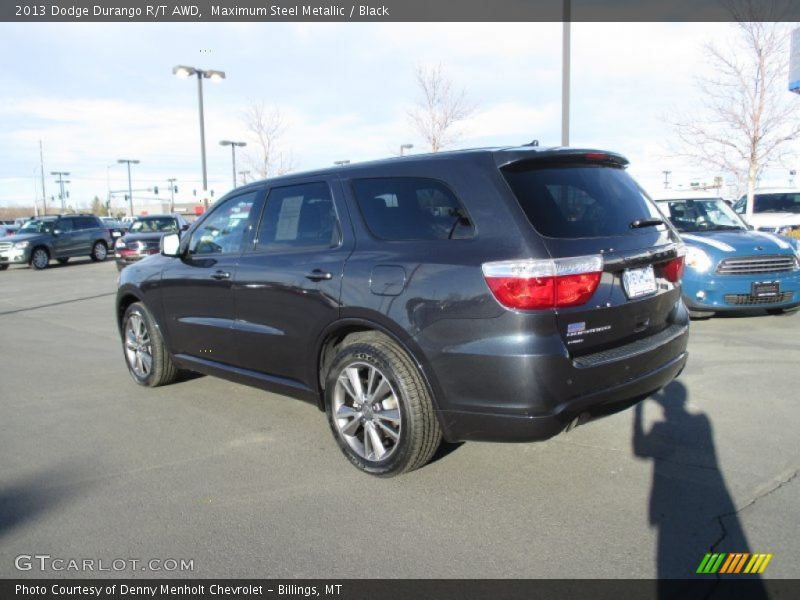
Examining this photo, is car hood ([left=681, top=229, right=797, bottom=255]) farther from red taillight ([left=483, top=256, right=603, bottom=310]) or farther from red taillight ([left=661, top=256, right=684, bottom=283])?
red taillight ([left=483, top=256, right=603, bottom=310])

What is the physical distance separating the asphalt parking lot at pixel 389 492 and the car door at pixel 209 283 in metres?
0.55

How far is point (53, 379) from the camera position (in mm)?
6281

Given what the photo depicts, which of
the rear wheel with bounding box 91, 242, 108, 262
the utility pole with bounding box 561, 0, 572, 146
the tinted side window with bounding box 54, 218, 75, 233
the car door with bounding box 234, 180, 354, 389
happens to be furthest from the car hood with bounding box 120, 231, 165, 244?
the car door with bounding box 234, 180, 354, 389

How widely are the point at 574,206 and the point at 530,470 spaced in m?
1.57

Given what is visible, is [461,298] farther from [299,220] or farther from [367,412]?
[299,220]

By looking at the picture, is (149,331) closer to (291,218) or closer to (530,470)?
(291,218)

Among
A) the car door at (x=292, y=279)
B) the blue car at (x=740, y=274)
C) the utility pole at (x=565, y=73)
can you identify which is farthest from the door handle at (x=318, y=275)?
the utility pole at (x=565, y=73)

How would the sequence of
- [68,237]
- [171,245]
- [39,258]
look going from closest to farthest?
[171,245]
[39,258]
[68,237]

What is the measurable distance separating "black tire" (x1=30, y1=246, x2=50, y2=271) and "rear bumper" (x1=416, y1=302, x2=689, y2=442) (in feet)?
75.8

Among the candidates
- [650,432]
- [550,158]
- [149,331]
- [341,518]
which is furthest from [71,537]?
[650,432]

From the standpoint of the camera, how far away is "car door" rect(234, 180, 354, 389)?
12.8 feet

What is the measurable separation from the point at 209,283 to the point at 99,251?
22.7 m

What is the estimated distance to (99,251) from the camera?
2495 centimetres

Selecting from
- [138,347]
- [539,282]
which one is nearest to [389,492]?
[539,282]
